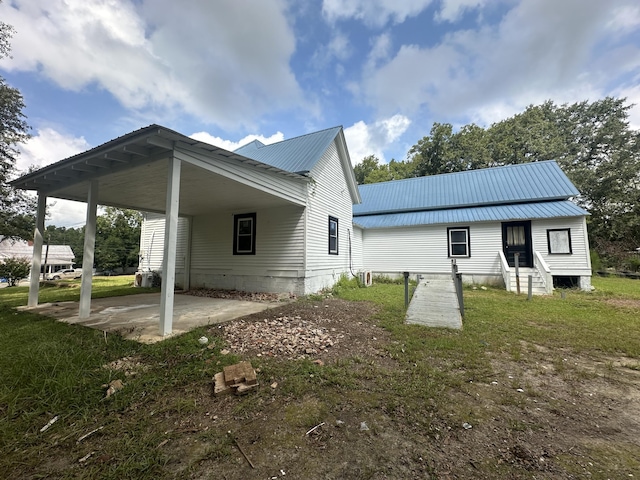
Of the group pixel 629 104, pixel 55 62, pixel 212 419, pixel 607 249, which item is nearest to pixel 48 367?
pixel 212 419

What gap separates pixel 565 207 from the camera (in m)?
11.5

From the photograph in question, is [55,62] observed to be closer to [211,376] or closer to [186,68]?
[186,68]

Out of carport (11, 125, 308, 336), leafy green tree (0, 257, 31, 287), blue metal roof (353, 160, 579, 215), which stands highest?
blue metal roof (353, 160, 579, 215)

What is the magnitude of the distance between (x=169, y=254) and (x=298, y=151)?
786cm

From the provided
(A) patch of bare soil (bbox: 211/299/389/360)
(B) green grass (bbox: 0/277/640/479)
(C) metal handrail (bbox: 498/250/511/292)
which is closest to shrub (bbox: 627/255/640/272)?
(C) metal handrail (bbox: 498/250/511/292)

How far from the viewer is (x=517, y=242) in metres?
12.2

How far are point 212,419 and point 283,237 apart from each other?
705cm

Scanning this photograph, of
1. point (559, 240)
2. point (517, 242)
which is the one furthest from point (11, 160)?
point (559, 240)

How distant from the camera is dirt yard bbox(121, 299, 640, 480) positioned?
183 cm

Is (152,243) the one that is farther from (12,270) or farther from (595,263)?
(595,263)

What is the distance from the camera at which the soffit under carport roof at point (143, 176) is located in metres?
4.62

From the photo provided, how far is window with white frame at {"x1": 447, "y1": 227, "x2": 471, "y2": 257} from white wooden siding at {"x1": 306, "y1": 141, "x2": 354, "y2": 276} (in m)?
5.16

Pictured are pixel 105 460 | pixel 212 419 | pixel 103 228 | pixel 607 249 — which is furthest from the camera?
pixel 103 228

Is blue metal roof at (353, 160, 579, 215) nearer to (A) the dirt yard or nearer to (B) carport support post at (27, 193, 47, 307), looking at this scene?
(A) the dirt yard
